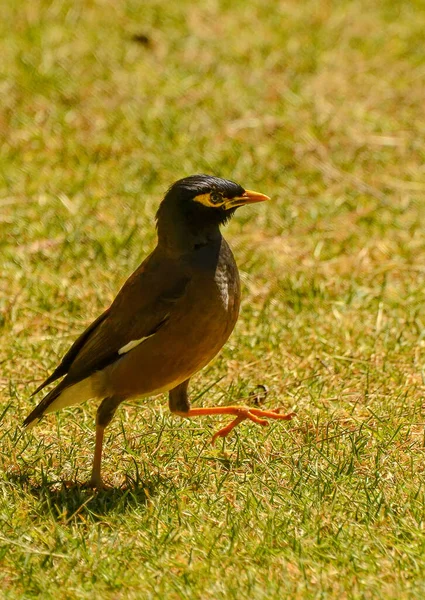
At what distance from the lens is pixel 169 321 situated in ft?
16.1

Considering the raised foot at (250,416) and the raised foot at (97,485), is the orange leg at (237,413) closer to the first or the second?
the raised foot at (250,416)

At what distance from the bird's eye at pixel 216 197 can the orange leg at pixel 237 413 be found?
3.02ft

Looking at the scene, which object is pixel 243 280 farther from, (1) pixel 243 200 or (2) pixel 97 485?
(2) pixel 97 485

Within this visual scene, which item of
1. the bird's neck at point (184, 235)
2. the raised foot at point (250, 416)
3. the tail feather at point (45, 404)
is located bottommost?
the raised foot at point (250, 416)

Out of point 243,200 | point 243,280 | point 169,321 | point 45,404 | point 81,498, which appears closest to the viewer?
point 81,498

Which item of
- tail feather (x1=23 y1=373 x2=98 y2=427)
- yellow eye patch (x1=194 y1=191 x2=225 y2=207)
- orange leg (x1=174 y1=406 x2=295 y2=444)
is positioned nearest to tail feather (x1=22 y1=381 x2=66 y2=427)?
tail feather (x1=23 y1=373 x2=98 y2=427)

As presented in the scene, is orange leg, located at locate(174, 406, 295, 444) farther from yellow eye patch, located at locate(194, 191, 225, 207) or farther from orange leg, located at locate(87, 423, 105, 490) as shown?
yellow eye patch, located at locate(194, 191, 225, 207)

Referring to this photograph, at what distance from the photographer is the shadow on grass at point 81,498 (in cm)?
462

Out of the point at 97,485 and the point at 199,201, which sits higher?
the point at 199,201

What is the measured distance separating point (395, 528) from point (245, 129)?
5.14 meters

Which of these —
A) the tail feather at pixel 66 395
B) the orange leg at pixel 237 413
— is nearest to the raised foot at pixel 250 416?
the orange leg at pixel 237 413

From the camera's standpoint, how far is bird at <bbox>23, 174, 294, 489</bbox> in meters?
4.89

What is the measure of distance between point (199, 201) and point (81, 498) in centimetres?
135

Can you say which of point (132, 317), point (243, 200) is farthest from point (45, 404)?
point (243, 200)
